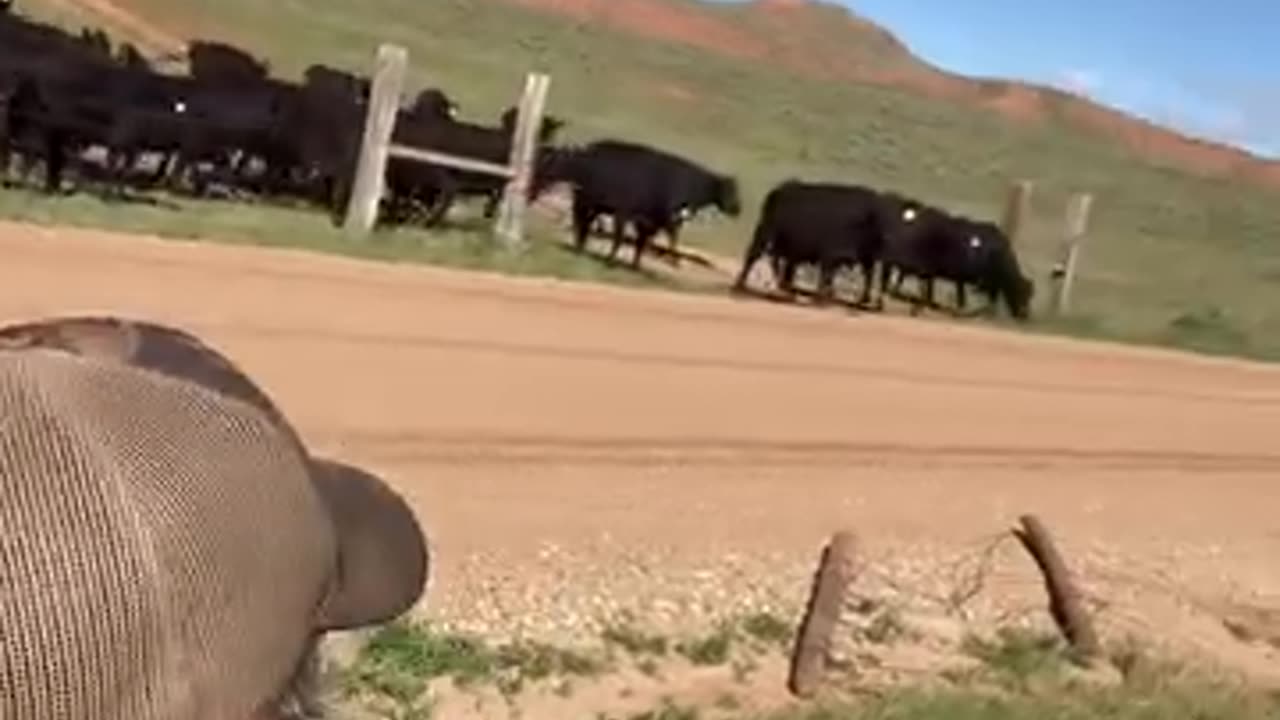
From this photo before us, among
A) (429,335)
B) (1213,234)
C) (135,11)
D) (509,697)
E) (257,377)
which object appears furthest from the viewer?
(1213,234)

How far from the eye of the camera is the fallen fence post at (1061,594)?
12539 millimetres

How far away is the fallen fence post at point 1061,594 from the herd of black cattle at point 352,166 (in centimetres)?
1284

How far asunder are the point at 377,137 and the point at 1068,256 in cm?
1081

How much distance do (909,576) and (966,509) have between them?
7.26 feet

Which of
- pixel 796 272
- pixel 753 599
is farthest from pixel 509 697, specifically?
pixel 796 272

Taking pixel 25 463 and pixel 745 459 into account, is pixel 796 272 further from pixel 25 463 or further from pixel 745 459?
pixel 25 463

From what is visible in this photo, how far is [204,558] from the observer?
2838mm

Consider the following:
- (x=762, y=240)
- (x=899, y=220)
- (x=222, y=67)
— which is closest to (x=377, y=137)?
(x=762, y=240)

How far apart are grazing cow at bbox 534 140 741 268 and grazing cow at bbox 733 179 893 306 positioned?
0.92 m

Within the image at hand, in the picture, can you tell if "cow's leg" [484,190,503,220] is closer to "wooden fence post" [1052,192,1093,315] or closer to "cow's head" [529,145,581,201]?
"cow's head" [529,145,581,201]

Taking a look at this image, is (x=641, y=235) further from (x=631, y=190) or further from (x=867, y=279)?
(x=867, y=279)

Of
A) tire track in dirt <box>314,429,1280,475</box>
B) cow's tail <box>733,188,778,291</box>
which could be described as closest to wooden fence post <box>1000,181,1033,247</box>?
cow's tail <box>733,188,778,291</box>

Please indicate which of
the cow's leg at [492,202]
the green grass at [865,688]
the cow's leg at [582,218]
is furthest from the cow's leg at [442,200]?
the green grass at [865,688]

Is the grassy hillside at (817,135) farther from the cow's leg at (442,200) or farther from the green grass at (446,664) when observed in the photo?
the green grass at (446,664)
